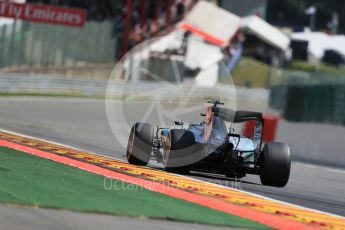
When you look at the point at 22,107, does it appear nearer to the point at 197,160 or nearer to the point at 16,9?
the point at 16,9

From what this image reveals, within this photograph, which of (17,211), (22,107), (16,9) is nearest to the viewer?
(17,211)

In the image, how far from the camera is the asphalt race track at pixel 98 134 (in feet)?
40.1

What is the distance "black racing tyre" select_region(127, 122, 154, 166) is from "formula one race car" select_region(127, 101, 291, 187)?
489mm

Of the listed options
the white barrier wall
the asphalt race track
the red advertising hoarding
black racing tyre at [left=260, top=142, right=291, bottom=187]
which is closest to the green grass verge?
the asphalt race track

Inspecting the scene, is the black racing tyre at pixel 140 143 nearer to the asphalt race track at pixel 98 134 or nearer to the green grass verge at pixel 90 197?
the asphalt race track at pixel 98 134

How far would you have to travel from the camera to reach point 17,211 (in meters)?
7.98

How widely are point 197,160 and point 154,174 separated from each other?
65cm

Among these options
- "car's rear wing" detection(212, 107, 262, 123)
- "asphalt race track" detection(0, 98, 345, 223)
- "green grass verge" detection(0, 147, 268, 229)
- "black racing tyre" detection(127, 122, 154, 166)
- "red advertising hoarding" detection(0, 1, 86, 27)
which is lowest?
"asphalt race track" detection(0, 98, 345, 223)

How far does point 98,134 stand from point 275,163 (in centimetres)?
1420

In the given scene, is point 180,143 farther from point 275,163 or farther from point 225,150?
point 275,163

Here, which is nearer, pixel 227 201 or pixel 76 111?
pixel 227 201

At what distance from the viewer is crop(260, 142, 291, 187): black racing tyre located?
12.3 meters

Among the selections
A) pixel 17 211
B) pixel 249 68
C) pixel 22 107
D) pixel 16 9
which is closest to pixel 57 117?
pixel 22 107

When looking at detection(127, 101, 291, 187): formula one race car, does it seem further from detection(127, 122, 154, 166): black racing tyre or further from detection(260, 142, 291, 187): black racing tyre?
detection(127, 122, 154, 166): black racing tyre
